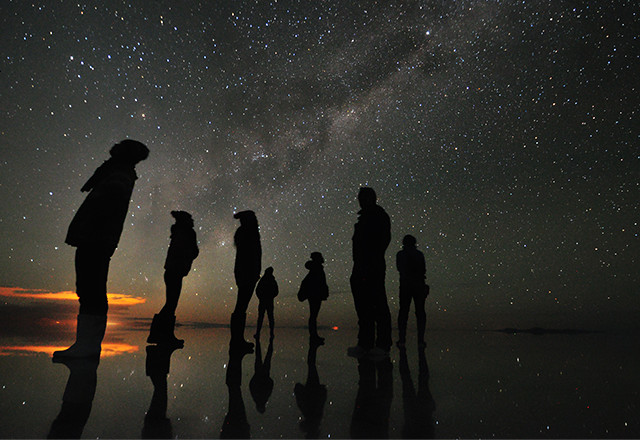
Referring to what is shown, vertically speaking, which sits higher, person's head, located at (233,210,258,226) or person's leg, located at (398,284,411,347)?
person's head, located at (233,210,258,226)

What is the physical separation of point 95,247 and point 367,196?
267 centimetres

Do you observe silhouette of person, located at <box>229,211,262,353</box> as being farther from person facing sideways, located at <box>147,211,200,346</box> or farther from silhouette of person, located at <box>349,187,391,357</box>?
silhouette of person, located at <box>349,187,391,357</box>

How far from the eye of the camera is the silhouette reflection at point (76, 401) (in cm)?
124

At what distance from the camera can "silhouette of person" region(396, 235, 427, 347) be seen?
539cm

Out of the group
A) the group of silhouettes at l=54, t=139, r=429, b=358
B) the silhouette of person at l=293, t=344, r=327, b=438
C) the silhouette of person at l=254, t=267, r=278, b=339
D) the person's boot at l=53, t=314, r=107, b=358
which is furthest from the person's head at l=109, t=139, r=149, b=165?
the silhouette of person at l=254, t=267, r=278, b=339

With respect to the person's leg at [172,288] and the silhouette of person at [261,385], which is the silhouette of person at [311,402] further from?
the person's leg at [172,288]

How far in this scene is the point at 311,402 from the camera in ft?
5.81

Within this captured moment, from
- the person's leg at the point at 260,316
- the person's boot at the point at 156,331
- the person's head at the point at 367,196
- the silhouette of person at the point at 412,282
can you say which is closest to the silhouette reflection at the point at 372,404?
the person's head at the point at 367,196

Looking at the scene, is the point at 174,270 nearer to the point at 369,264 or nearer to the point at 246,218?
the point at 246,218

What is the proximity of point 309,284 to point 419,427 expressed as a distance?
183 inches

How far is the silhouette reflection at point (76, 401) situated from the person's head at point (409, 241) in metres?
4.25

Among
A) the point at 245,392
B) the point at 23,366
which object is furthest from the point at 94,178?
the point at 245,392

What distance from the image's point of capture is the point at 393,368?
10.0 ft

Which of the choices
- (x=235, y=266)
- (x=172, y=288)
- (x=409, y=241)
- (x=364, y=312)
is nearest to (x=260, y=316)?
(x=172, y=288)
